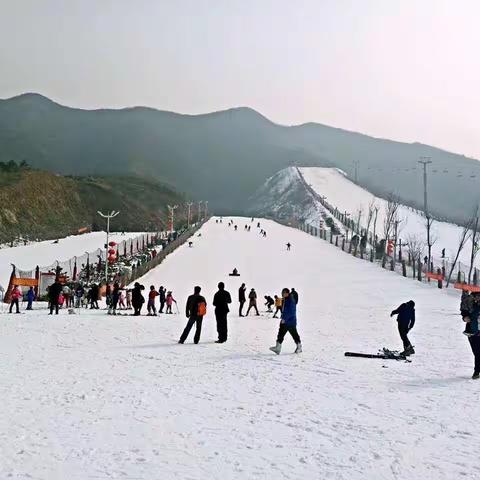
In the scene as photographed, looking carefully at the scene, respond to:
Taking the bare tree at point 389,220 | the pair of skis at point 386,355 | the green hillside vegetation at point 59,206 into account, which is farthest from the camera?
the green hillside vegetation at point 59,206

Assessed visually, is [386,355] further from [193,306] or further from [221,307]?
[193,306]

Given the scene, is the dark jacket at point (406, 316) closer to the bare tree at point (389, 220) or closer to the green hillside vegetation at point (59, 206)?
the bare tree at point (389, 220)

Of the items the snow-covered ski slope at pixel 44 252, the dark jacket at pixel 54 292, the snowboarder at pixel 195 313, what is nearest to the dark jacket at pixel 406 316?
the snowboarder at pixel 195 313

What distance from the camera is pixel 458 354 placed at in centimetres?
1309

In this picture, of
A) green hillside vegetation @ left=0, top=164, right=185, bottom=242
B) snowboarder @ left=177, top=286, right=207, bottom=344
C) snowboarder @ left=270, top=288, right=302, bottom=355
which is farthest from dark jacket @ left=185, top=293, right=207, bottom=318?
green hillside vegetation @ left=0, top=164, right=185, bottom=242

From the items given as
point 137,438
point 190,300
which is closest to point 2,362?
point 190,300

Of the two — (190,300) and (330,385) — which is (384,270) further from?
(330,385)

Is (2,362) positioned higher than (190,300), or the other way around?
(190,300)

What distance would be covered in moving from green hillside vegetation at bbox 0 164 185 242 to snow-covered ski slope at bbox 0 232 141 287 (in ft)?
19.2

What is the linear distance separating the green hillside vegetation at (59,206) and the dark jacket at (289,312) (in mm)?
58911

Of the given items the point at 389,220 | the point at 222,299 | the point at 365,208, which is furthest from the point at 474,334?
the point at 365,208

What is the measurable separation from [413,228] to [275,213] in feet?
194

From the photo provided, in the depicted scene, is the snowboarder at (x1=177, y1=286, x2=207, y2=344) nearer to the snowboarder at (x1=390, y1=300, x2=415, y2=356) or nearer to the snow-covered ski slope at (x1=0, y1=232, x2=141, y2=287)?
the snowboarder at (x1=390, y1=300, x2=415, y2=356)

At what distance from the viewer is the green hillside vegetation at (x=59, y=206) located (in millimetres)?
81875
